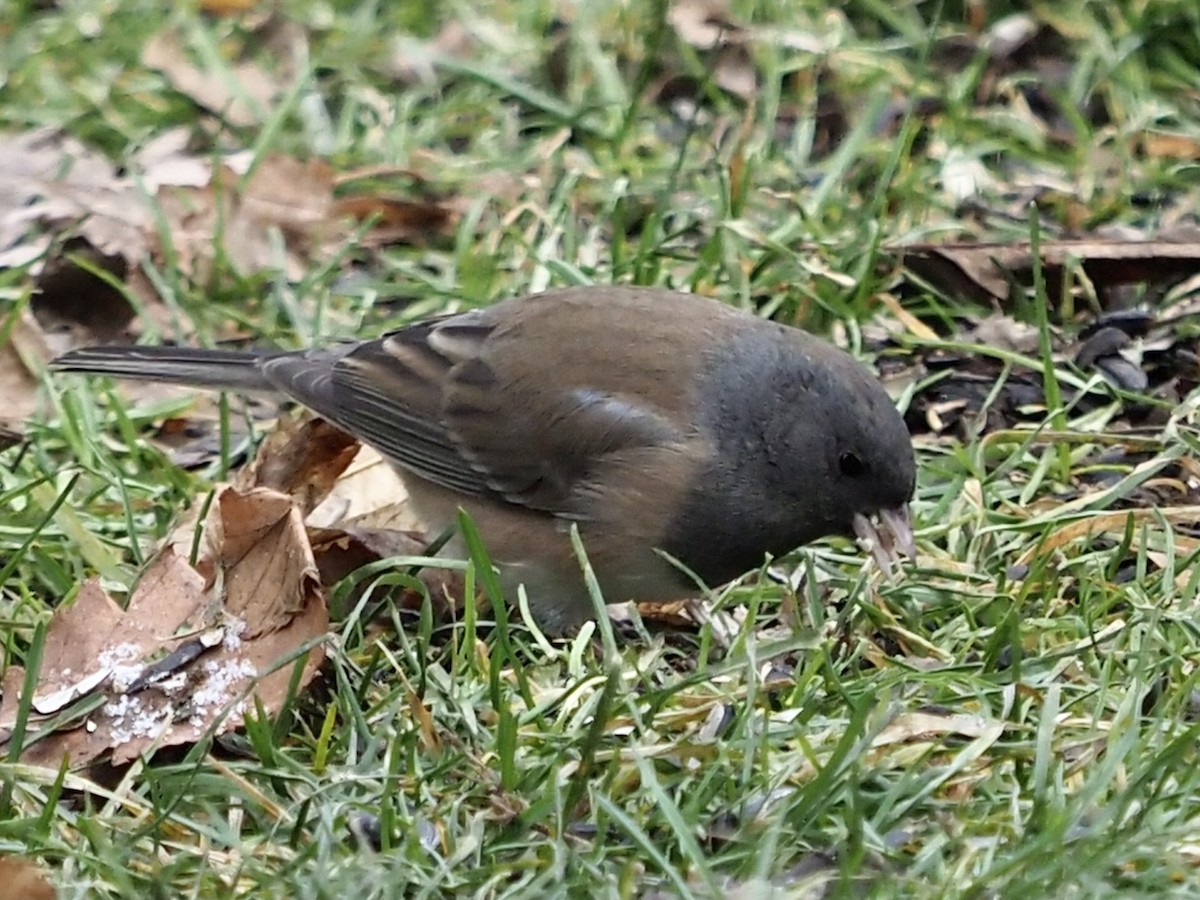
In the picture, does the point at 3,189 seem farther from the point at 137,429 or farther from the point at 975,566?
the point at 975,566

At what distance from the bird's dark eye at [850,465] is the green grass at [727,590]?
0.19 meters

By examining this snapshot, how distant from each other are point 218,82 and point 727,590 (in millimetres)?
2563

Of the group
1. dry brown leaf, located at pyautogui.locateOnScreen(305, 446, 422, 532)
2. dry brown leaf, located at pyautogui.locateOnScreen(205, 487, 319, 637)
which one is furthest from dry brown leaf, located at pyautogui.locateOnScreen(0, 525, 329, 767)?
dry brown leaf, located at pyautogui.locateOnScreen(305, 446, 422, 532)

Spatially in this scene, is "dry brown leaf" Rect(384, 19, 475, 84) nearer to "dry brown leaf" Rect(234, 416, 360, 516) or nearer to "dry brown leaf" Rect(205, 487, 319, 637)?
"dry brown leaf" Rect(234, 416, 360, 516)

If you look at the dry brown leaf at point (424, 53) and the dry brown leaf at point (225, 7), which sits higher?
the dry brown leaf at point (225, 7)

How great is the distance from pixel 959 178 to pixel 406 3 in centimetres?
188

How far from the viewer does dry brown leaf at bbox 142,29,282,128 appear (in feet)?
16.0

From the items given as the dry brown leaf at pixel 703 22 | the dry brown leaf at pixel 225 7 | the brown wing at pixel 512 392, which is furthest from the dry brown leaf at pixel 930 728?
the dry brown leaf at pixel 225 7

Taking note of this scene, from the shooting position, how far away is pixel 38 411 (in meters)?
3.67

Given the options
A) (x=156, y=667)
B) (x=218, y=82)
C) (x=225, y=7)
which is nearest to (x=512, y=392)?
(x=156, y=667)

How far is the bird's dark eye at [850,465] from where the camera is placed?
293 cm

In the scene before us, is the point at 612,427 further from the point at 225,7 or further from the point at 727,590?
the point at 225,7

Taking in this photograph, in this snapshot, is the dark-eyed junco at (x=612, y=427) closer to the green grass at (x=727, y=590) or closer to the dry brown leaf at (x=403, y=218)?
the green grass at (x=727, y=590)

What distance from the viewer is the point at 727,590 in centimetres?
311
